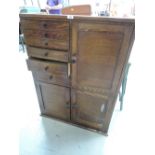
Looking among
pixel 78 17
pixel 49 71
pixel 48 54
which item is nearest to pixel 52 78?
pixel 49 71

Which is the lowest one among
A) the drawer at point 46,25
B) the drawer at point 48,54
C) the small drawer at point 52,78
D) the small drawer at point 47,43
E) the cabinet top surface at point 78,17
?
the small drawer at point 52,78

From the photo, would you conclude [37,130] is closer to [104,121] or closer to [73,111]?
[73,111]

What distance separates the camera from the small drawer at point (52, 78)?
1.26 metres

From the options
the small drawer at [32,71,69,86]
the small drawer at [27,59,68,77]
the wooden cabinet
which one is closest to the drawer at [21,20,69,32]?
the wooden cabinet

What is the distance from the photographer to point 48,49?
3.81 feet

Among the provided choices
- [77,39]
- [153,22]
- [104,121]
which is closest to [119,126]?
[104,121]

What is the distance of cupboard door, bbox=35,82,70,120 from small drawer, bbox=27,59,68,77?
170mm

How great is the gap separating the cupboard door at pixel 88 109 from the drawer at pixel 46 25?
565mm

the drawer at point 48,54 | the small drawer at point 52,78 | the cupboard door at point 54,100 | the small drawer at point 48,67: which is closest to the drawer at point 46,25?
the drawer at point 48,54

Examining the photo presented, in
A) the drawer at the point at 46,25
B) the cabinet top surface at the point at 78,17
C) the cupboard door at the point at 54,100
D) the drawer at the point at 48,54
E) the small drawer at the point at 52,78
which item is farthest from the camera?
the cupboard door at the point at 54,100

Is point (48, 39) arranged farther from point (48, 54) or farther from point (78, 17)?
point (78, 17)

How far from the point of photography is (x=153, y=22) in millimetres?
462

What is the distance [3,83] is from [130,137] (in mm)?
1434

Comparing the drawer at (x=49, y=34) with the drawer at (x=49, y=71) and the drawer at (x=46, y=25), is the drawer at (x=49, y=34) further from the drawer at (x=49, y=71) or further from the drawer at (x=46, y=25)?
the drawer at (x=49, y=71)
